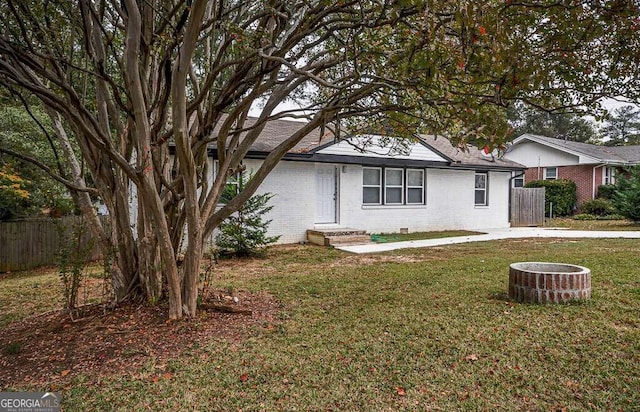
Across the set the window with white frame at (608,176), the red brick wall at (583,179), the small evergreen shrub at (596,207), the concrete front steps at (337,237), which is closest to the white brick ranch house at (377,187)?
the concrete front steps at (337,237)

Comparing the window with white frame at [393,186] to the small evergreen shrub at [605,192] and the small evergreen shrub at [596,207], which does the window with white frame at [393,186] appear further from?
the small evergreen shrub at [605,192]

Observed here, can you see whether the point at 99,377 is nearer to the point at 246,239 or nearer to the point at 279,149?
the point at 279,149

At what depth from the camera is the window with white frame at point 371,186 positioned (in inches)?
551

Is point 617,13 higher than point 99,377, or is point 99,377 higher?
point 617,13

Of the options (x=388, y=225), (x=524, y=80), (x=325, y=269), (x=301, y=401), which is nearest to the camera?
(x=301, y=401)

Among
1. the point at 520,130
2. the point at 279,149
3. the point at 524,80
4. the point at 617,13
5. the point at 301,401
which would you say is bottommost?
the point at 301,401

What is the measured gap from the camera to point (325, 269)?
8.14 meters

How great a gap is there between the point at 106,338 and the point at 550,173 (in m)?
26.4

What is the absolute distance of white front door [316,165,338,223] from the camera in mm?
13070

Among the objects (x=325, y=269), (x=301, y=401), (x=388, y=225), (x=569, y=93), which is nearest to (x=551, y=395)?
(x=301, y=401)

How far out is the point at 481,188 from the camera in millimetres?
16797

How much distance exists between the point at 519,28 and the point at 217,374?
438 cm

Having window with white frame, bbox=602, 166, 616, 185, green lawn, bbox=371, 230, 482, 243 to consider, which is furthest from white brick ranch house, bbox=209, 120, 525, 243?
window with white frame, bbox=602, 166, 616, 185

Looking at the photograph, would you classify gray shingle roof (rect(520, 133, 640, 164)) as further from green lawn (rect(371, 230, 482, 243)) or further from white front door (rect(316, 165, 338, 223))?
white front door (rect(316, 165, 338, 223))
